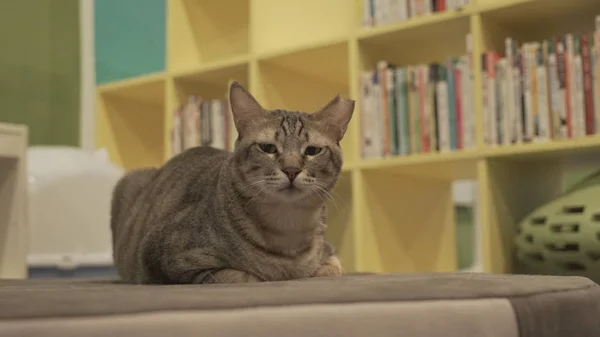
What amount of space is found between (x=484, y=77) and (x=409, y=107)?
0.24 m

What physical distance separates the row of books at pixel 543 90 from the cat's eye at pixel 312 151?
2.65ft

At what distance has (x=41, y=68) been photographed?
2865mm

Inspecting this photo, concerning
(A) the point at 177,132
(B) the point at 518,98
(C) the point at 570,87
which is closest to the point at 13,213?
(A) the point at 177,132

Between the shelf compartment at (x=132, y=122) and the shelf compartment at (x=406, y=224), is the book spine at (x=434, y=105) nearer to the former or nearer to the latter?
the shelf compartment at (x=406, y=224)

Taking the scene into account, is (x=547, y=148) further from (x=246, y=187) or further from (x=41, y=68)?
(x=41, y=68)

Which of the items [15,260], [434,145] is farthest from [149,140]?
[434,145]

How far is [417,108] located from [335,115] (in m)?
0.84

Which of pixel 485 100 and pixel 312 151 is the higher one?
pixel 485 100

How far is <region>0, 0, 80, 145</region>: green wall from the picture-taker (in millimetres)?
2742

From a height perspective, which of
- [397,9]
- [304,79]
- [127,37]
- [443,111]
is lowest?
[443,111]

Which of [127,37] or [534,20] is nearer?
[534,20]

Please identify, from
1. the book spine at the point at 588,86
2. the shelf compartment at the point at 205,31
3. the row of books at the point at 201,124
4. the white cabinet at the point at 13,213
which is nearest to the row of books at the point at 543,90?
the book spine at the point at 588,86

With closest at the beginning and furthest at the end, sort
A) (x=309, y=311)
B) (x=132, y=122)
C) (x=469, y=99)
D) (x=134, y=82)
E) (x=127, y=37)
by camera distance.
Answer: (x=309, y=311)
(x=469, y=99)
(x=134, y=82)
(x=132, y=122)
(x=127, y=37)

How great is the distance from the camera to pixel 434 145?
1911mm
